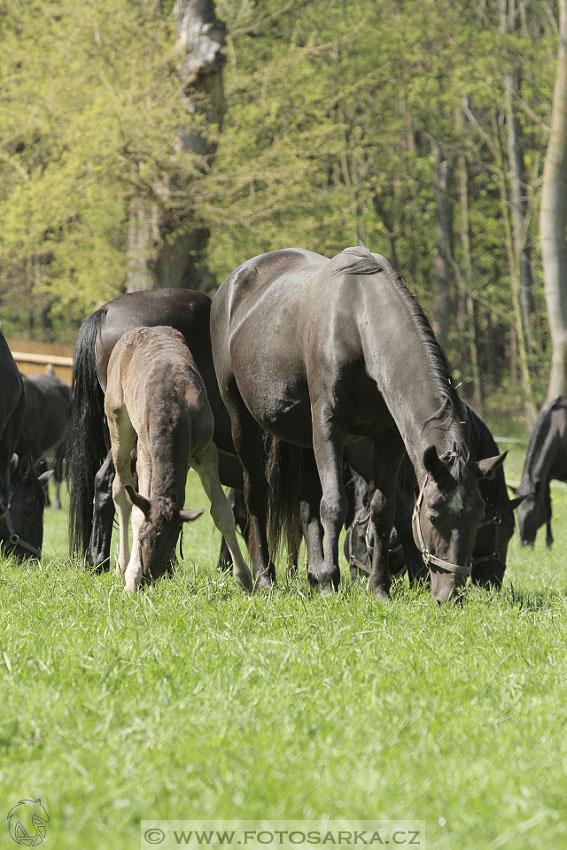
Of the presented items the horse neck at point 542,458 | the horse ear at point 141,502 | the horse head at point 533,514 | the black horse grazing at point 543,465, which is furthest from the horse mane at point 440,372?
the horse head at point 533,514

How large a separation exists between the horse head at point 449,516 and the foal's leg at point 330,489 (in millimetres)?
736

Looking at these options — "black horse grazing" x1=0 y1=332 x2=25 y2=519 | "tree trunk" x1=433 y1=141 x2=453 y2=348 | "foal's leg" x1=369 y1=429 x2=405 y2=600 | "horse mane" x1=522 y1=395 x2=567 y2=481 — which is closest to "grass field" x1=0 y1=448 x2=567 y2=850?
"foal's leg" x1=369 y1=429 x2=405 y2=600

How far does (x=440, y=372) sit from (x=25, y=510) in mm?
4988

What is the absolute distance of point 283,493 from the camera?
8.52 m

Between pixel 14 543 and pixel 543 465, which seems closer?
pixel 14 543

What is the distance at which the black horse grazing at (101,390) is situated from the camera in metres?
8.48

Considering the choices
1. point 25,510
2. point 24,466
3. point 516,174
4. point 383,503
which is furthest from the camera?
point 516,174

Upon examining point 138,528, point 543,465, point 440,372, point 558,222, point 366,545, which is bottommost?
point 543,465

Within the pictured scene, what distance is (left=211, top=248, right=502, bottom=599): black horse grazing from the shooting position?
Answer: 607 centimetres

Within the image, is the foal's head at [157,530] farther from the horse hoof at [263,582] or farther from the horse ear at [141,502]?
the horse hoof at [263,582]

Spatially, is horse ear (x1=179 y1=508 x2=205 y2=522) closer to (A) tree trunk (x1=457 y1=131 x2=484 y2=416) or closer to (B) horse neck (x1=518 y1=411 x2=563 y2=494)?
(B) horse neck (x1=518 y1=411 x2=563 y2=494)

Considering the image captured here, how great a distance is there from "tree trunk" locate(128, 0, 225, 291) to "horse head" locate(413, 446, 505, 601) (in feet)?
47.7

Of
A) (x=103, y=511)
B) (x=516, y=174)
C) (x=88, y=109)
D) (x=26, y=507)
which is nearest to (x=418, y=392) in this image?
(x=103, y=511)

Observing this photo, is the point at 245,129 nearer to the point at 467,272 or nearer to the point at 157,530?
the point at 467,272
